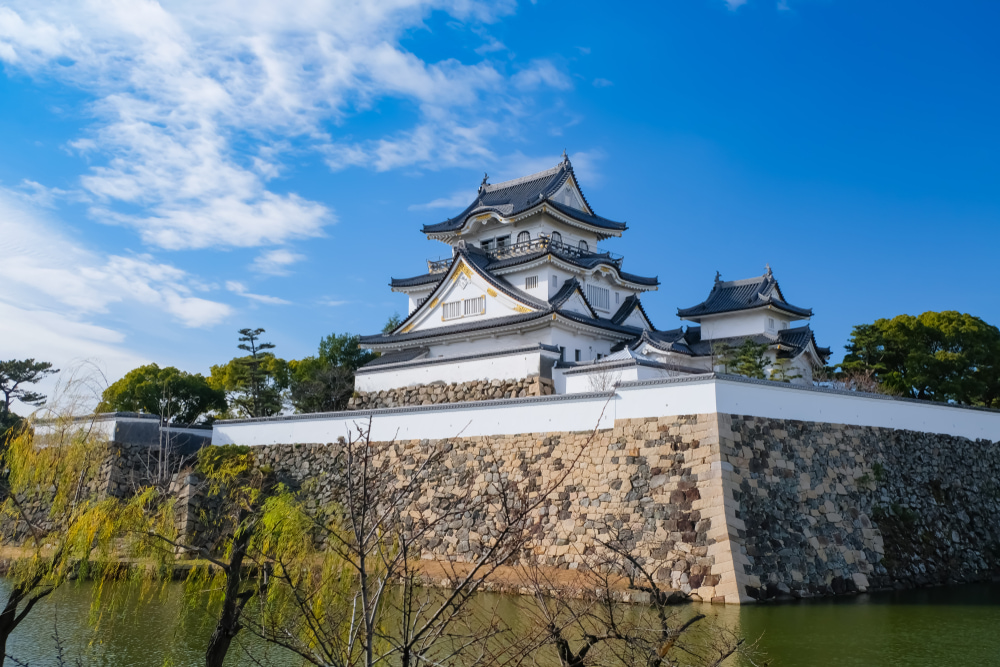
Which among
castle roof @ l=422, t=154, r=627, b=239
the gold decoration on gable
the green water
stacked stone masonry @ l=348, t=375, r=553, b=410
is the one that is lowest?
the green water

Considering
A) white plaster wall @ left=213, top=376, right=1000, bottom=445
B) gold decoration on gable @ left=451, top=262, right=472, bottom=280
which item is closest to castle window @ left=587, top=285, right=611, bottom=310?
gold decoration on gable @ left=451, top=262, right=472, bottom=280

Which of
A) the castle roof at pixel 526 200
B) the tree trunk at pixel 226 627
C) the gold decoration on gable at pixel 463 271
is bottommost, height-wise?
the tree trunk at pixel 226 627

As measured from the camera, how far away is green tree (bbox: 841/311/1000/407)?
926 inches

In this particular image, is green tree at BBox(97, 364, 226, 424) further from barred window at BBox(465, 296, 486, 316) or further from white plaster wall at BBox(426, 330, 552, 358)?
barred window at BBox(465, 296, 486, 316)

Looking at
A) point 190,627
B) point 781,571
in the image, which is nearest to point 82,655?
point 190,627

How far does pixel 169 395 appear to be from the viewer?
27031mm

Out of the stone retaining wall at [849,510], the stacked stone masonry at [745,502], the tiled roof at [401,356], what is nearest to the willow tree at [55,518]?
the stacked stone masonry at [745,502]

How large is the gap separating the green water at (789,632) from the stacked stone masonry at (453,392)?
8558mm

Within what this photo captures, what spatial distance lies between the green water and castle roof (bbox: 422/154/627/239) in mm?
15074

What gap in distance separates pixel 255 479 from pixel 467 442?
5.07 m

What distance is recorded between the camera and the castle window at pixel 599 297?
Result: 2498 centimetres

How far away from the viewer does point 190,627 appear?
10727 mm

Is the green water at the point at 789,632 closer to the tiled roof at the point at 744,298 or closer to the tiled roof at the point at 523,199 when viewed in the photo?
the tiled roof at the point at 744,298

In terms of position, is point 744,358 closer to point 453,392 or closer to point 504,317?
point 504,317
